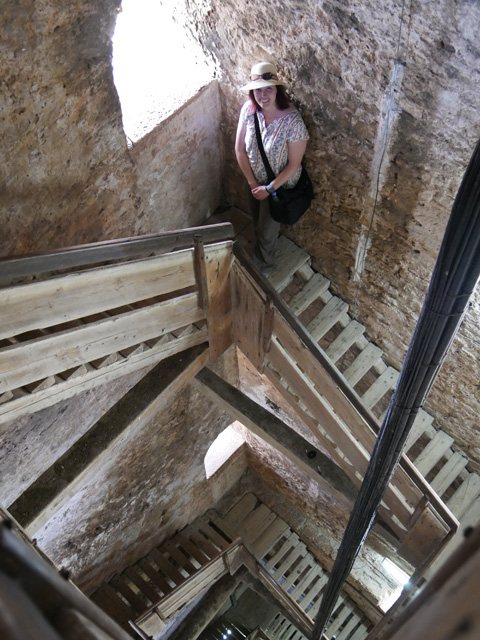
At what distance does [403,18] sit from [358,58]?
20.7 inches

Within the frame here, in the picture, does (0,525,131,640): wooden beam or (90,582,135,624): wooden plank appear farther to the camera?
(90,582,135,624): wooden plank

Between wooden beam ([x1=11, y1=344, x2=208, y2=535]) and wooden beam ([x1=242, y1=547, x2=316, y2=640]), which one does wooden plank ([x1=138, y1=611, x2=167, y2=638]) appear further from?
wooden beam ([x1=11, y1=344, x2=208, y2=535])

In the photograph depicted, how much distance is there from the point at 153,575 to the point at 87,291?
587 cm

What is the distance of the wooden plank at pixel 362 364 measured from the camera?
255 inches

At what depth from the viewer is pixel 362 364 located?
21.5 feet

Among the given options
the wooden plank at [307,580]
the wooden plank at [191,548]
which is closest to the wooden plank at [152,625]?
the wooden plank at [191,548]

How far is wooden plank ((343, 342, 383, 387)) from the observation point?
6484 millimetres

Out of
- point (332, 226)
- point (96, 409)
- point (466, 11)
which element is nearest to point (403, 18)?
point (466, 11)

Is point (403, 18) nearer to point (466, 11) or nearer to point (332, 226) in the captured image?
point (466, 11)

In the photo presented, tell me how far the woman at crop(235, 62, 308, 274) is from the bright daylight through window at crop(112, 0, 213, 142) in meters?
0.70

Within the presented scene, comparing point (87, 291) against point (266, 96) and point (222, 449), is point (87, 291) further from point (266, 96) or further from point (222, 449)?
point (222, 449)

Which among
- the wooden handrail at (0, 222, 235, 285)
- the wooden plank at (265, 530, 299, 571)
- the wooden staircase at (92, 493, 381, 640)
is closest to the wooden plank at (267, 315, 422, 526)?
the wooden handrail at (0, 222, 235, 285)

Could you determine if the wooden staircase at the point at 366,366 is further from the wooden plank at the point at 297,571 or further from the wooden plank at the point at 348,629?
the wooden plank at the point at 348,629

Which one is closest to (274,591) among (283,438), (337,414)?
(283,438)
